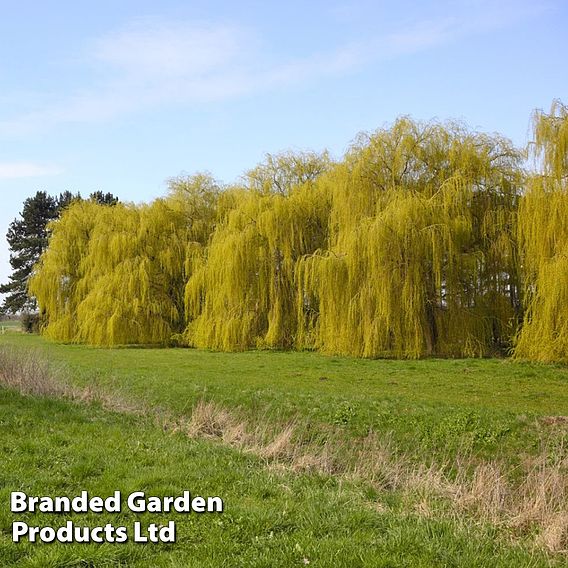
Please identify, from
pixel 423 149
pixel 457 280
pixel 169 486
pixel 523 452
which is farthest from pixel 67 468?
pixel 423 149

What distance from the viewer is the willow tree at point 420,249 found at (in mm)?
19094

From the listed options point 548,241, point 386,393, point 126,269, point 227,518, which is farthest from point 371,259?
point 227,518

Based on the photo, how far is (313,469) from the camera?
636 centimetres

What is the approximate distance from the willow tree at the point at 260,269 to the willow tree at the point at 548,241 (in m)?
9.52

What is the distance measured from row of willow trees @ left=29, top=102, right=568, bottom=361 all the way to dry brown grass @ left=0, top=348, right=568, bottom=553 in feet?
32.2

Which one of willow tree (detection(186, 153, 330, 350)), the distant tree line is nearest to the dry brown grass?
willow tree (detection(186, 153, 330, 350))

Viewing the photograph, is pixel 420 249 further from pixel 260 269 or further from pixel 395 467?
pixel 395 467

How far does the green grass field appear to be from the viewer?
152 inches

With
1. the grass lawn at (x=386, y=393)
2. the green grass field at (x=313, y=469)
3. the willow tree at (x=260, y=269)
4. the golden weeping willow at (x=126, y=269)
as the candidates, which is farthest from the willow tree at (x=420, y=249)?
the golden weeping willow at (x=126, y=269)

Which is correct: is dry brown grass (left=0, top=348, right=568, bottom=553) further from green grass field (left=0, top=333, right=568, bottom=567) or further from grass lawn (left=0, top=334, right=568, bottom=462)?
grass lawn (left=0, top=334, right=568, bottom=462)

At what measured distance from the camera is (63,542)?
3904 millimetres

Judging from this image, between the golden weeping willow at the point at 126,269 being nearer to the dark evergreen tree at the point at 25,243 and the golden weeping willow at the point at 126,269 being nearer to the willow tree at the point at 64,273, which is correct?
the willow tree at the point at 64,273

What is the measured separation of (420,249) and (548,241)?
4.05 metres

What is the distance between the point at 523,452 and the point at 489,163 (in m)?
14.8
